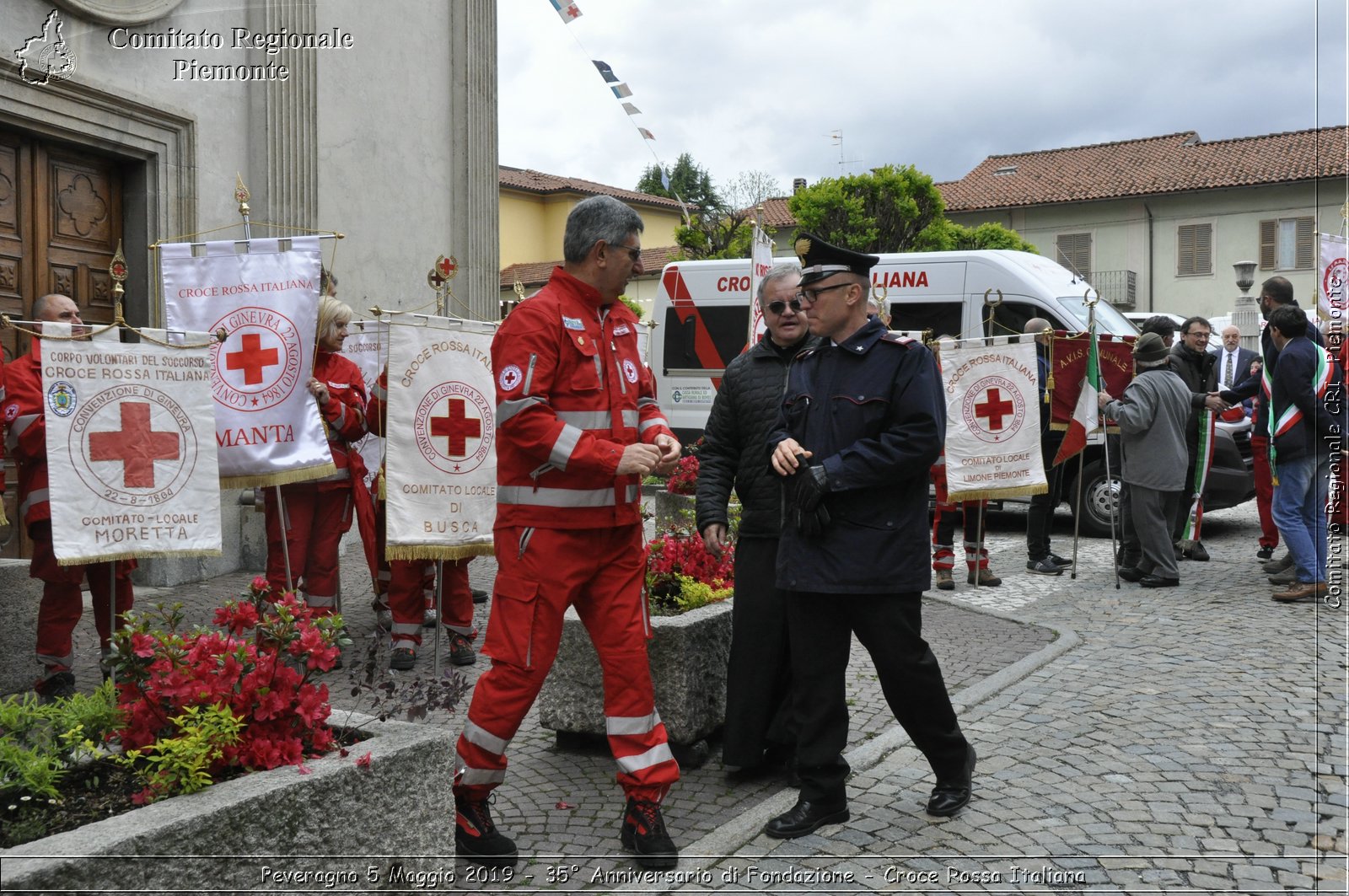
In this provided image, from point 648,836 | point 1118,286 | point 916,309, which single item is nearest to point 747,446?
point 648,836

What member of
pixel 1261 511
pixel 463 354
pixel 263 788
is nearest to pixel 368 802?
pixel 263 788

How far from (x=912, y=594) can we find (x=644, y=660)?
0.94 metres

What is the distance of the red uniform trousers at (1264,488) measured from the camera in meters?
9.25

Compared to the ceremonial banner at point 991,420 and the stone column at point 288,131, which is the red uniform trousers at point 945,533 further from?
the stone column at point 288,131

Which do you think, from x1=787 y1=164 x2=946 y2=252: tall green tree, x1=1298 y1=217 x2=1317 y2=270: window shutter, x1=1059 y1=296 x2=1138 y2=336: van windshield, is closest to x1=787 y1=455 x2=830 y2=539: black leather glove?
x1=1059 y1=296 x2=1138 y2=336: van windshield

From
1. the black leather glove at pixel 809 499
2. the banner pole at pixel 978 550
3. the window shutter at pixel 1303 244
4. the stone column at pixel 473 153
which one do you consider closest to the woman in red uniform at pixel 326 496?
the black leather glove at pixel 809 499

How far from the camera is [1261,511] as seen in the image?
9828 millimetres

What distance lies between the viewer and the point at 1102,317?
1221 cm

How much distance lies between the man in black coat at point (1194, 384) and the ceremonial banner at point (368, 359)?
6366mm

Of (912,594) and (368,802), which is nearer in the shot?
(368,802)

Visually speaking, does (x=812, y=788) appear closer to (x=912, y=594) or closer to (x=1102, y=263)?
(x=912, y=594)

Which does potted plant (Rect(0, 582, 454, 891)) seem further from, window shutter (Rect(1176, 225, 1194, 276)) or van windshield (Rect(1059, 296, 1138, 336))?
window shutter (Rect(1176, 225, 1194, 276))

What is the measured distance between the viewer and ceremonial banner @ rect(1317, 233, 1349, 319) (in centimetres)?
796

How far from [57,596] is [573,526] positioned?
330 cm
